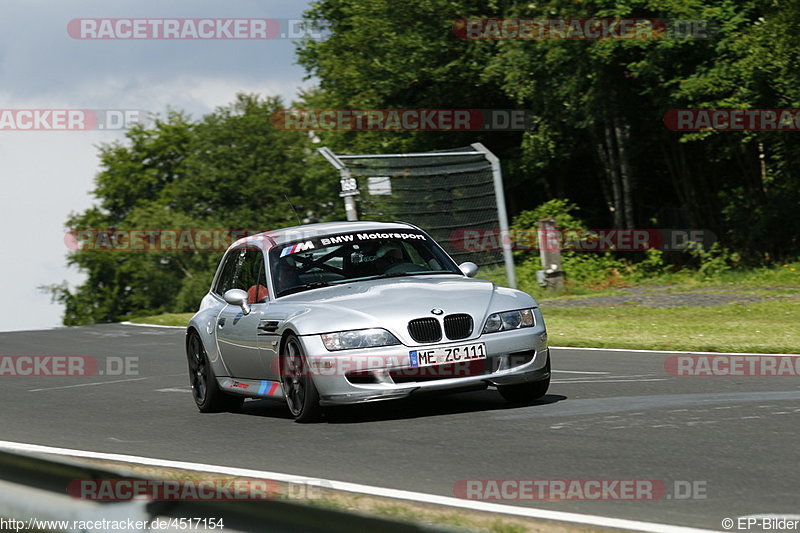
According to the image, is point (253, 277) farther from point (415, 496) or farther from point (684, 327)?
point (684, 327)

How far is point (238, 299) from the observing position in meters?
10.8

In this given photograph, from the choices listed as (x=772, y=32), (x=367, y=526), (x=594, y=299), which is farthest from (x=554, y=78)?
(x=367, y=526)

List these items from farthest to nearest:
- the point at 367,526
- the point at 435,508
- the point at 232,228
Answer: the point at 232,228, the point at 435,508, the point at 367,526

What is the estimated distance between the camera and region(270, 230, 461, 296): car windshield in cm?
1066

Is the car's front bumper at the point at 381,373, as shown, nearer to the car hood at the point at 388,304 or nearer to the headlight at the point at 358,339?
the headlight at the point at 358,339

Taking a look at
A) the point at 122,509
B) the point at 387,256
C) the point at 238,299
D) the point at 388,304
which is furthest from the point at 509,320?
the point at 122,509

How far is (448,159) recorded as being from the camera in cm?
A: 2630

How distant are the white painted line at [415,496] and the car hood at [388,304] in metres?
1.79

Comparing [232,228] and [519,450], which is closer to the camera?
[519,450]

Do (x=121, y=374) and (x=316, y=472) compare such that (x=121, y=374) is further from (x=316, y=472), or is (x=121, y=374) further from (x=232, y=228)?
(x=232, y=228)

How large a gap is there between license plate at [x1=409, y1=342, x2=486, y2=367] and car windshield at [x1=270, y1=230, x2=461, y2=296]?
1603 mm

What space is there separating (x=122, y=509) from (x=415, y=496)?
2343mm

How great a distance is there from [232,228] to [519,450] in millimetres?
71133

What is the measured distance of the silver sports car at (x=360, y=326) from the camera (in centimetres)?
917
